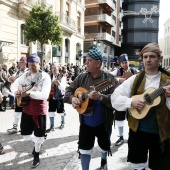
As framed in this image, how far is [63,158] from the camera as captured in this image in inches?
177

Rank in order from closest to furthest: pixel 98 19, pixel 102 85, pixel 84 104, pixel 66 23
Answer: pixel 102 85, pixel 84 104, pixel 66 23, pixel 98 19

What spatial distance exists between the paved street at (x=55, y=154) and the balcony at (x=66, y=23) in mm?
19034

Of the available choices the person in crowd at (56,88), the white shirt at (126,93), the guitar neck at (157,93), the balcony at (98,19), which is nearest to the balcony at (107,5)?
the balcony at (98,19)

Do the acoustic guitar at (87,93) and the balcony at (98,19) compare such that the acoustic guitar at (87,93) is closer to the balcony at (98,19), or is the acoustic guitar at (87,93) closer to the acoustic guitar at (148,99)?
the acoustic guitar at (148,99)

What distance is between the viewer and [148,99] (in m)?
2.59

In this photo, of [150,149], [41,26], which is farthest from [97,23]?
[150,149]

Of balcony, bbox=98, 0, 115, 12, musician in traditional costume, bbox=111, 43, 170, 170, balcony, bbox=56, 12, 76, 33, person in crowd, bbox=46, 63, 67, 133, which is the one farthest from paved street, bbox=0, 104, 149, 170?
balcony, bbox=98, 0, 115, 12

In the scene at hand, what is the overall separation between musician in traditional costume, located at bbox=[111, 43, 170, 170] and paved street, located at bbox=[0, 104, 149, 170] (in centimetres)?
141

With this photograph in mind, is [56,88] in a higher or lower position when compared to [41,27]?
lower

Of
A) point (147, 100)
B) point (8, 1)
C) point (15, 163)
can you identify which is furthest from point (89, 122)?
point (8, 1)

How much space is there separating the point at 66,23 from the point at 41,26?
1040 cm

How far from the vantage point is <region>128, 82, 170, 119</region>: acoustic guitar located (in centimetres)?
250

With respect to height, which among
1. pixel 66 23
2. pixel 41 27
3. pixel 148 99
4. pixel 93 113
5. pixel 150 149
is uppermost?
pixel 66 23

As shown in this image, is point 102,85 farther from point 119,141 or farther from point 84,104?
point 119,141
